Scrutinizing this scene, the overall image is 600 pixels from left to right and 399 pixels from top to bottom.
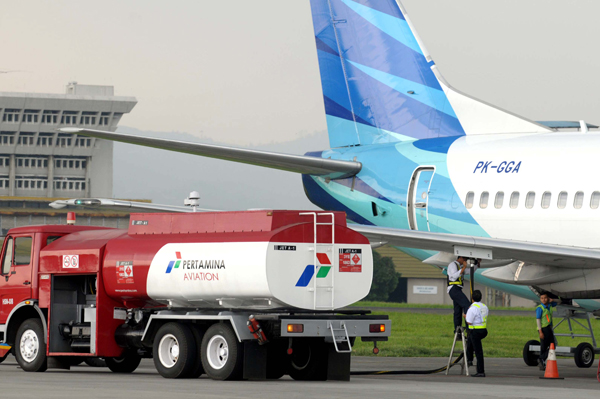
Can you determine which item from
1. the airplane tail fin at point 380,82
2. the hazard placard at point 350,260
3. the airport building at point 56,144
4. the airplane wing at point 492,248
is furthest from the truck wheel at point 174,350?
the airport building at point 56,144

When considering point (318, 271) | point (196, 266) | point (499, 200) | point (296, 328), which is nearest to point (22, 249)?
point (196, 266)

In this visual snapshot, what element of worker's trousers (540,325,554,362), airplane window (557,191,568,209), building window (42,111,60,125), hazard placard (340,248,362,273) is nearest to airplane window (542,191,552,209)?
airplane window (557,191,568,209)

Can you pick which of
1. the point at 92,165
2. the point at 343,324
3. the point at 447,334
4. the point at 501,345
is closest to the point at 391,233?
the point at 343,324

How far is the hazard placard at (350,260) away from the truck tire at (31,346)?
19.0 ft

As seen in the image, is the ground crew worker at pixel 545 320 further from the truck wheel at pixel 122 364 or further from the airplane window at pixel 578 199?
the truck wheel at pixel 122 364

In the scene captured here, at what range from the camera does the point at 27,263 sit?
55.5 ft

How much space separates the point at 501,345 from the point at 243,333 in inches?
681

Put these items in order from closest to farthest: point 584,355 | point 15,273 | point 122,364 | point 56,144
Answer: point 122,364, point 15,273, point 584,355, point 56,144

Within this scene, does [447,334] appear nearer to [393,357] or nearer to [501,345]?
[501,345]

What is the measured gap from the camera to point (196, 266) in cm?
1430

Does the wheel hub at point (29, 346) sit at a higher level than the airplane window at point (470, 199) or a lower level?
lower

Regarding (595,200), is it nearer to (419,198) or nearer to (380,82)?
(419,198)

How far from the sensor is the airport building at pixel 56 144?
6161 inches

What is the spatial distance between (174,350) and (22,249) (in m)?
4.28
